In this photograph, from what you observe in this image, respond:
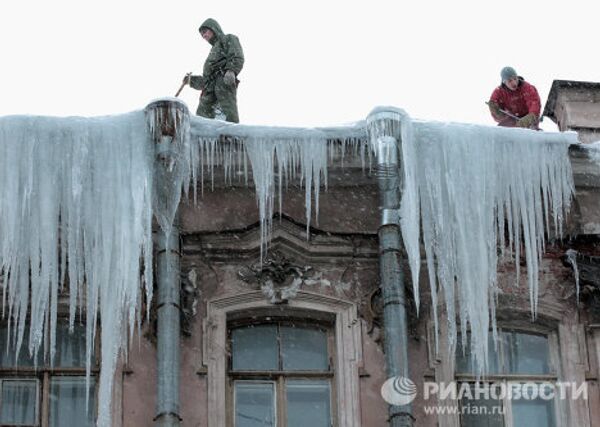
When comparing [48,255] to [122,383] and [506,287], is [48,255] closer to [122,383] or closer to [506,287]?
[122,383]

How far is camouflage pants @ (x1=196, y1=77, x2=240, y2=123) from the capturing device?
19031mm

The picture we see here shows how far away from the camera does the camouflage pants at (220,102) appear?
62.4 feet

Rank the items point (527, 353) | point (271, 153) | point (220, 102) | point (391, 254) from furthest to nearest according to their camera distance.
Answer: point (220, 102)
point (271, 153)
point (527, 353)
point (391, 254)

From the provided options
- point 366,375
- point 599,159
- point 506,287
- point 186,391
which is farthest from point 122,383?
point 599,159

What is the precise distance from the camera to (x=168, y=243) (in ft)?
56.6

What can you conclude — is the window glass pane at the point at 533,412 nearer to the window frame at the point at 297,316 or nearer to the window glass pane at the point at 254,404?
the window frame at the point at 297,316

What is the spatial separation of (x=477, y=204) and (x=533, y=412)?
1856mm

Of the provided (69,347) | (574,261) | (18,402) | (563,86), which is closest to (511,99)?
(563,86)

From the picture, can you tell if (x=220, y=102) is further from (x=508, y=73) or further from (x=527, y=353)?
(x=527, y=353)

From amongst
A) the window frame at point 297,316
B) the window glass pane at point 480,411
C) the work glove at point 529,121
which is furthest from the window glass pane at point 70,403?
the work glove at point 529,121

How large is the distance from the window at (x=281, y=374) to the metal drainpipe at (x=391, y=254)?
0.63 meters

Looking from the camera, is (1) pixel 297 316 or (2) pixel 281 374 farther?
(1) pixel 297 316

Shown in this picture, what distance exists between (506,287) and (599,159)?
1509mm

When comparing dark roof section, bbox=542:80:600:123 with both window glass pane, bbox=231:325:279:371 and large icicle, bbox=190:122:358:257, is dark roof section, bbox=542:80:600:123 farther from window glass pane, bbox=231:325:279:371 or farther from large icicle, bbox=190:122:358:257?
window glass pane, bbox=231:325:279:371
